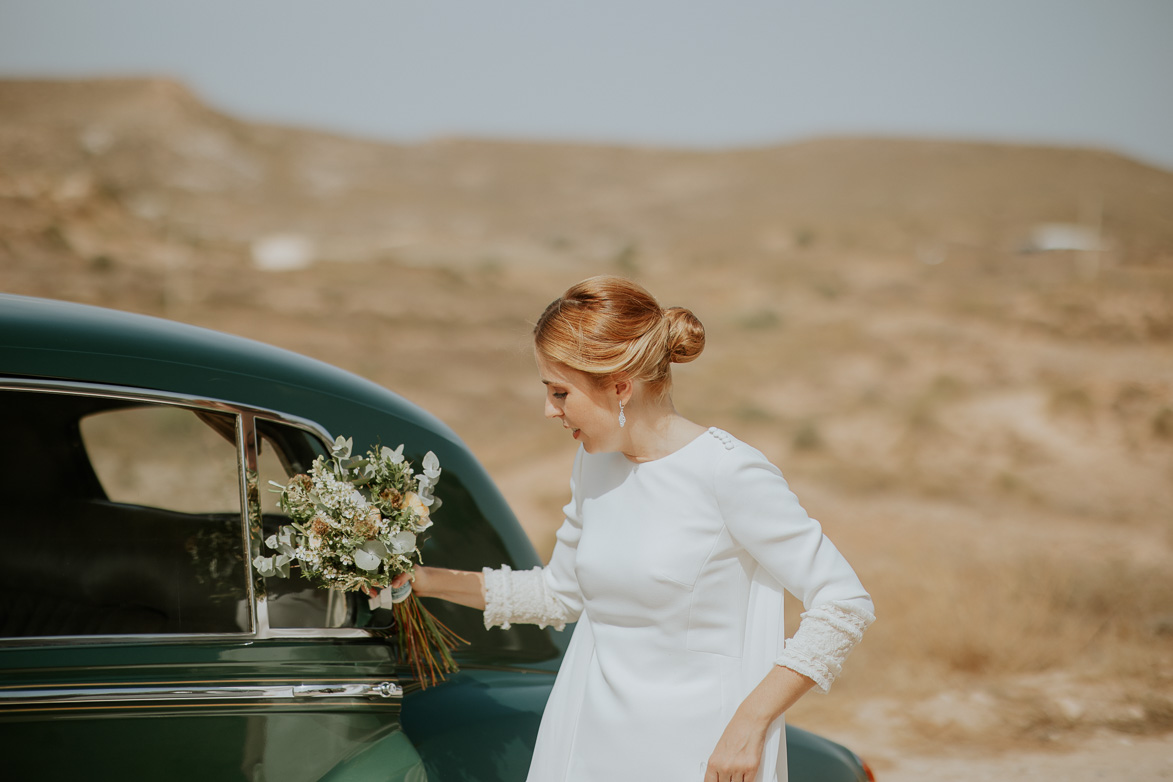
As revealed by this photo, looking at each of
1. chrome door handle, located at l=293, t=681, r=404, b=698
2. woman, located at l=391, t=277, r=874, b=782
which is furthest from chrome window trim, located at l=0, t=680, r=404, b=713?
woman, located at l=391, t=277, r=874, b=782

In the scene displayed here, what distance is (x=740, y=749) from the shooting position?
6.01 ft

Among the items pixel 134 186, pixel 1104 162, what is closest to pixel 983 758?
pixel 134 186

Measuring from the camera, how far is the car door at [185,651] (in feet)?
6.54

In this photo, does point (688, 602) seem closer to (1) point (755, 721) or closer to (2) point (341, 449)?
(1) point (755, 721)

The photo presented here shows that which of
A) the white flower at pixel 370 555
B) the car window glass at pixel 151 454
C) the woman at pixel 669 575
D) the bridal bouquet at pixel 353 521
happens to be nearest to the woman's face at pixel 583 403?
the woman at pixel 669 575

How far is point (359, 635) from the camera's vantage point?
2.27 m

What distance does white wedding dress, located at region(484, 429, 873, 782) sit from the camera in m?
1.88

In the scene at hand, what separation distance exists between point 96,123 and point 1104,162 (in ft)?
205

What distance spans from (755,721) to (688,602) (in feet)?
0.87

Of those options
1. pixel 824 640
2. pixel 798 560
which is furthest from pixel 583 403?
pixel 824 640

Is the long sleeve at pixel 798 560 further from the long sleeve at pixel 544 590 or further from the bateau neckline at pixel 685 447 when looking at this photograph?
the long sleeve at pixel 544 590

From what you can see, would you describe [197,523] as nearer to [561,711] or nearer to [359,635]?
[359,635]

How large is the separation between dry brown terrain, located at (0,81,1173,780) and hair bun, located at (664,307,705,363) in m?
0.36

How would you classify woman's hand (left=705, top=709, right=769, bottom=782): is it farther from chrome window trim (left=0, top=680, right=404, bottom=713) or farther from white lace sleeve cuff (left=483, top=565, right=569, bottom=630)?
chrome window trim (left=0, top=680, right=404, bottom=713)
